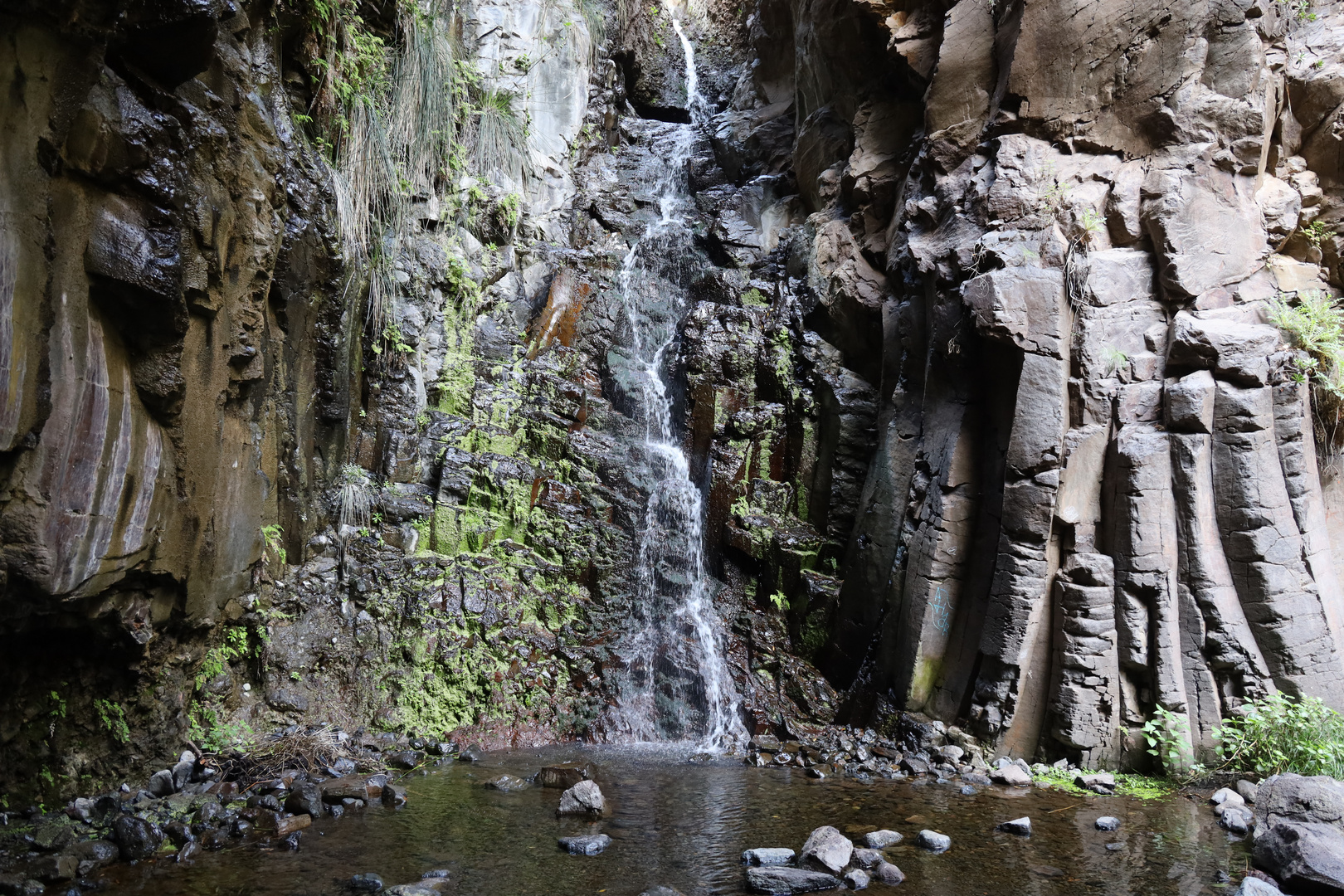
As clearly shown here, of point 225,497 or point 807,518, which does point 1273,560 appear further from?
point 225,497

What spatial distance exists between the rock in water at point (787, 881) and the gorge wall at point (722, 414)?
323 centimetres

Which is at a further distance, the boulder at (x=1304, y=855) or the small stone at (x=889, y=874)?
the small stone at (x=889, y=874)

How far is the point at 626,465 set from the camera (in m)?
10.1

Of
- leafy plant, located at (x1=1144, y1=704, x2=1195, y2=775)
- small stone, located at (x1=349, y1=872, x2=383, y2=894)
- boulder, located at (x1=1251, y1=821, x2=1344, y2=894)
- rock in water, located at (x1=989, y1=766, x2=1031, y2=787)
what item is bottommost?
small stone, located at (x1=349, y1=872, x2=383, y2=894)

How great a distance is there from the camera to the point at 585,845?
16.6 ft

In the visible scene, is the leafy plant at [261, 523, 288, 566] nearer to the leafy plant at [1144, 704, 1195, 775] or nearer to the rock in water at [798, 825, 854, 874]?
the rock in water at [798, 825, 854, 874]

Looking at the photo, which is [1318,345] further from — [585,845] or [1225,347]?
[585,845]

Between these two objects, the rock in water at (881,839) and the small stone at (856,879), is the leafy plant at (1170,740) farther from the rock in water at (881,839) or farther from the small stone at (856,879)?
the small stone at (856,879)

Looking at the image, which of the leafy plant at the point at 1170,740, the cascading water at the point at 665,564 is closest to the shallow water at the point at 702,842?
the leafy plant at the point at 1170,740

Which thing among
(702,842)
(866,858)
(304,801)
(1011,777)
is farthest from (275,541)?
(1011,777)

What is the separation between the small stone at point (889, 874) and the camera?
456 cm

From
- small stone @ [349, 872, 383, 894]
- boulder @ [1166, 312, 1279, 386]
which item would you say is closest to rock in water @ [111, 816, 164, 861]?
small stone @ [349, 872, 383, 894]

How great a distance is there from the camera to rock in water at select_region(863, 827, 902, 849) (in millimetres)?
5086

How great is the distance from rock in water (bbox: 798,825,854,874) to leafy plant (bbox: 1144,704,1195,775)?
3249 mm
